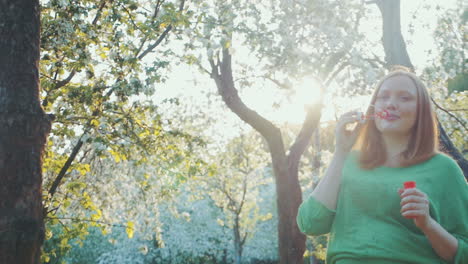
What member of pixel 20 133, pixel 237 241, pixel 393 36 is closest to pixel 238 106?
pixel 393 36

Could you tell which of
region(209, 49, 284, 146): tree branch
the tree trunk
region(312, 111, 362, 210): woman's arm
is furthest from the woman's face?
the tree trunk

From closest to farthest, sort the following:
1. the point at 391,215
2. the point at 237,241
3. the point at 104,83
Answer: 1. the point at 391,215
2. the point at 104,83
3. the point at 237,241

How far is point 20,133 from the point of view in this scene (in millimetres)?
3221

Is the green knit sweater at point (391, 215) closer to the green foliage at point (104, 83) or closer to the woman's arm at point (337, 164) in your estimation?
the woman's arm at point (337, 164)

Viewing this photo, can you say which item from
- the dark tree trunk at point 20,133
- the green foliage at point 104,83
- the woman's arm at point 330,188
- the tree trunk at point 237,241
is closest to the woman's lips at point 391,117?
the woman's arm at point 330,188

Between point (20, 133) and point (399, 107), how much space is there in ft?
8.52

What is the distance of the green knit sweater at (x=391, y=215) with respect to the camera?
167 centimetres

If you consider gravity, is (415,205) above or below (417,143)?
below

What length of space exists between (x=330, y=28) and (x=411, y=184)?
8268 millimetres

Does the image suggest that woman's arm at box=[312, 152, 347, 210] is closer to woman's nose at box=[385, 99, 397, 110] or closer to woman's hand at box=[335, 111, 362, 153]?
woman's hand at box=[335, 111, 362, 153]

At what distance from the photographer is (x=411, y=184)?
1.57m

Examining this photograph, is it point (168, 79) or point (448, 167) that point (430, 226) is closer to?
point (448, 167)

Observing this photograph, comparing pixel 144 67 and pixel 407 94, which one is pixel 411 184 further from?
pixel 144 67

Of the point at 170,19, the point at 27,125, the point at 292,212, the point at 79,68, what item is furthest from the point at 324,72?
the point at 27,125
